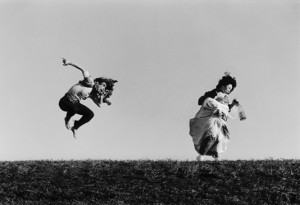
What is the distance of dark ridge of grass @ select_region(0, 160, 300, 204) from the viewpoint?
1062cm

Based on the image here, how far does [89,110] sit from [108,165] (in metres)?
3.84

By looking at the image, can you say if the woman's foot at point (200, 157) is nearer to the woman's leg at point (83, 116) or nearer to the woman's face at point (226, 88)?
the woman's face at point (226, 88)

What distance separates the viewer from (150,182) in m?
11.2

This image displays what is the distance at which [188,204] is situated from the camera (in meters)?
10.4

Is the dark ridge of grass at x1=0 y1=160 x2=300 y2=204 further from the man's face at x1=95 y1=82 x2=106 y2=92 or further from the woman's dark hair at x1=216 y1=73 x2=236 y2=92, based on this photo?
the man's face at x1=95 y1=82 x2=106 y2=92

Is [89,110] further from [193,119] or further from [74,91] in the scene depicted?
[193,119]

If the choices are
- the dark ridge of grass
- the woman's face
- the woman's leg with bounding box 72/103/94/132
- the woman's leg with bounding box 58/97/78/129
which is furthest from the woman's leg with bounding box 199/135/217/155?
the woman's leg with bounding box 58/97/78/129


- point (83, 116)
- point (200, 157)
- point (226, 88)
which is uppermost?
point (226, 88)

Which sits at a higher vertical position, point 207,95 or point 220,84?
point 220,84

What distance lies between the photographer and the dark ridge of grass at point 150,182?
10.6 meters

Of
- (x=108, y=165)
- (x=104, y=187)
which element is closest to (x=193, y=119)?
(x=108, y=165)

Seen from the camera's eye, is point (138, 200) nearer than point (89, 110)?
Yes

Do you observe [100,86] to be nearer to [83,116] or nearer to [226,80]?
[83,116]

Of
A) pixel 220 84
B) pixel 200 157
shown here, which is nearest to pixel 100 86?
pixel 220 84
